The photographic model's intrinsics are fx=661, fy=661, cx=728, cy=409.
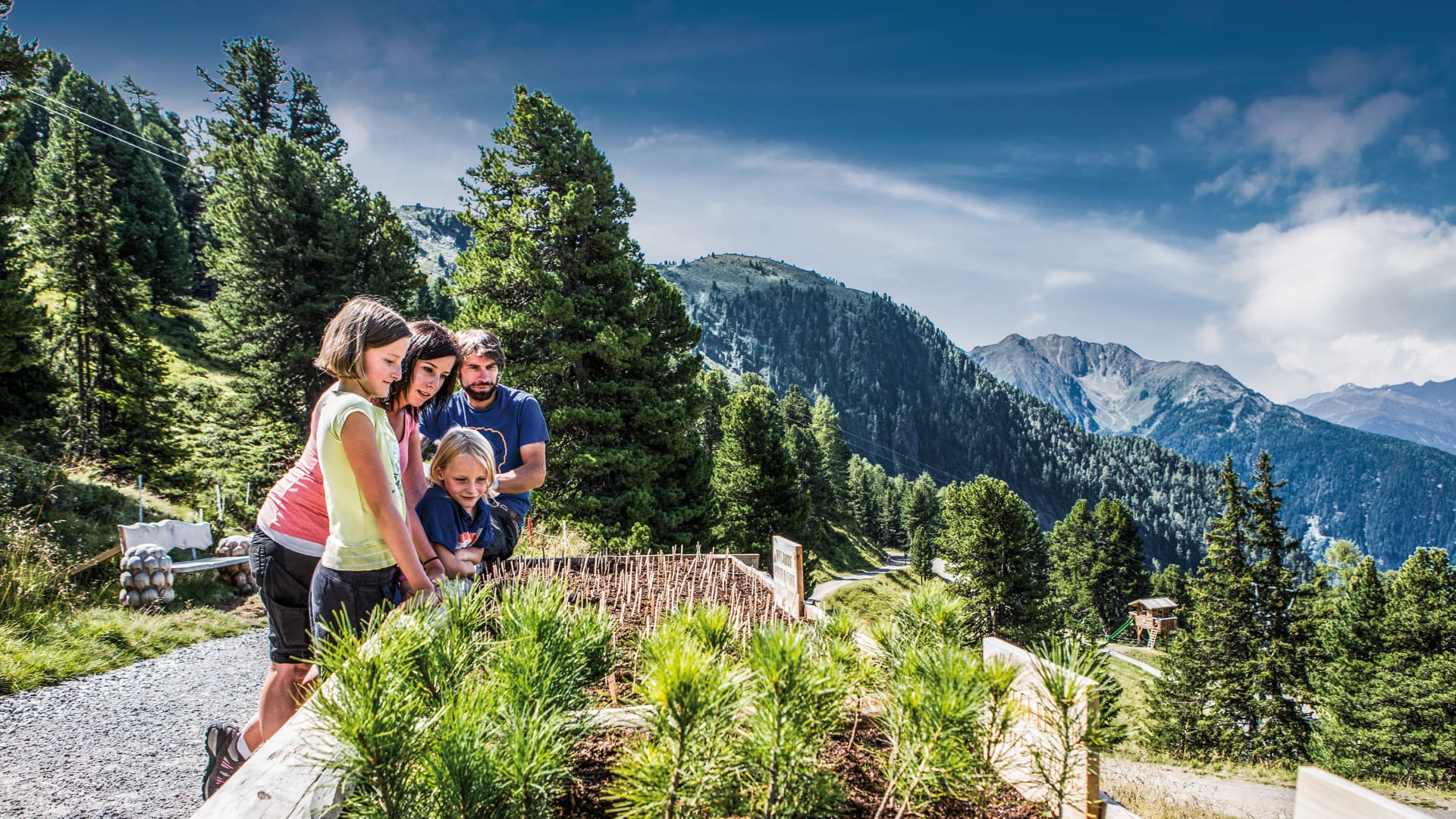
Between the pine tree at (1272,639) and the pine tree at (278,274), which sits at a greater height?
the pine tree at (278,274)

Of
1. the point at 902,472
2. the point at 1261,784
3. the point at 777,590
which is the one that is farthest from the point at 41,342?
the point at 902,472

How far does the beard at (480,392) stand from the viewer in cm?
423

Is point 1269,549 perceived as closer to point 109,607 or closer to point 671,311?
point 671,311

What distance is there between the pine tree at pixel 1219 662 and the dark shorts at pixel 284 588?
34488 millimetres

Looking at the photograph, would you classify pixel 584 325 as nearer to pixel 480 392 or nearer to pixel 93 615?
pixel 93 615

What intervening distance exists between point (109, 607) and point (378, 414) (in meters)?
9.09

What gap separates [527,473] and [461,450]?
0.75m

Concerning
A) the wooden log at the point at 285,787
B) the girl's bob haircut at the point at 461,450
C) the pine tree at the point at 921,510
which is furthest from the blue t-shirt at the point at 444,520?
the pine tree at the point at 921,510

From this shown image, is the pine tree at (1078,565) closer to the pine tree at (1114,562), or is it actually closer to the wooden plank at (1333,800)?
the pine tree at (1114,562)

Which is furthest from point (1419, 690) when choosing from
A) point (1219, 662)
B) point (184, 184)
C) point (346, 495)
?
point (184, 184)

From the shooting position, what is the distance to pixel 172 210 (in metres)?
40.4

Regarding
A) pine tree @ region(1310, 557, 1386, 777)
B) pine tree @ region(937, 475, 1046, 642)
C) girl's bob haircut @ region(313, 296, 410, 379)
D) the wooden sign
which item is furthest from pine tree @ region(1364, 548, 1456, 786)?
girl's bob haircut @ region(313, 296, 410, 379)

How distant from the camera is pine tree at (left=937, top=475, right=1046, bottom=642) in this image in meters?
31.3

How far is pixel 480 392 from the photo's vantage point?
4.27 m
